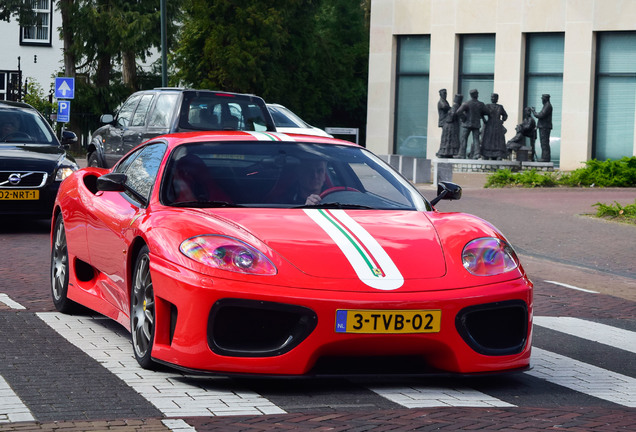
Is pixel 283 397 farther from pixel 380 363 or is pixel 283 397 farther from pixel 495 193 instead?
pixel 495 193

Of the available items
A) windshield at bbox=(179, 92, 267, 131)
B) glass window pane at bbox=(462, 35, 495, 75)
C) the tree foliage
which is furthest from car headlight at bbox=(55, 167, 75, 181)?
the tree foliage

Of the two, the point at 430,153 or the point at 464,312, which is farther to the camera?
the point at 430,153

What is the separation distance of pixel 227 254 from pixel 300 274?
→ 37 cm

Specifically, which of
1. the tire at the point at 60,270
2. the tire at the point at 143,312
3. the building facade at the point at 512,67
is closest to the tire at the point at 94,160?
the tire at the point at 60,270

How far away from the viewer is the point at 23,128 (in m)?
15.6

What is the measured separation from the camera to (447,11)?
137ft

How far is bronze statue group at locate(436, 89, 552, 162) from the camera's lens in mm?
32375

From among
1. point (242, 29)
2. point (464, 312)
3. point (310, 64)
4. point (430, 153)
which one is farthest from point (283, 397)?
point (310, 64)

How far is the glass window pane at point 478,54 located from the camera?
40.8 metres

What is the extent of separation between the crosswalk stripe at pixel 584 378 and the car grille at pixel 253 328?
1577 millimetres

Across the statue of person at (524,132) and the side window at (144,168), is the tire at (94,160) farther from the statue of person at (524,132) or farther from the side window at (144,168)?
the statue of person at (524,132)

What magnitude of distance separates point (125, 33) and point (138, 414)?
4086cm

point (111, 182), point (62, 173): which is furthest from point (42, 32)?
point (111, 182)

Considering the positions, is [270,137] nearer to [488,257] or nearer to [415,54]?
[488,257]
